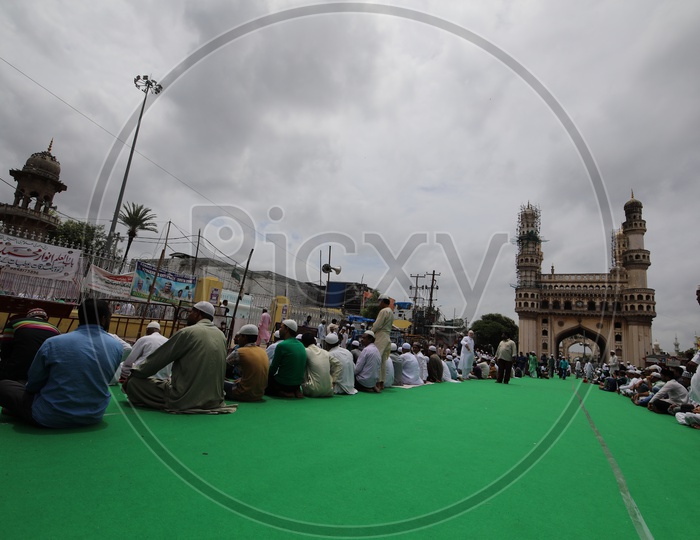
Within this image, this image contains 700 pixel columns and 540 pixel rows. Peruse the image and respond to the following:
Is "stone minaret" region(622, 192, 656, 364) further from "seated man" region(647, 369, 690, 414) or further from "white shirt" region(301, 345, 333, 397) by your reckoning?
"white shirt" region(301, 345, 333, 397)

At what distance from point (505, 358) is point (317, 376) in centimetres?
711

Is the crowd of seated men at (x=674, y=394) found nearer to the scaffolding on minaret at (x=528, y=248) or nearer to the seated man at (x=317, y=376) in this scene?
the seated man at (x=317, y=376)

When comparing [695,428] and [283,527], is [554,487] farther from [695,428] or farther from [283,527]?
[695,428]

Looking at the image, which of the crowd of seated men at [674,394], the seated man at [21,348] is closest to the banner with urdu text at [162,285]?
the seated man at [21,348]

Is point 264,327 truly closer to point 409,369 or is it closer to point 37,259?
point 409,369

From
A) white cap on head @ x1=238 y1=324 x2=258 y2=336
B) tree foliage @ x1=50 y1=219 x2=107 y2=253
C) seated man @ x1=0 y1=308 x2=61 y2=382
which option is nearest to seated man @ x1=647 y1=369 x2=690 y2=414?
white cap on head @ x1=238 y1=324 x2=258 y2=336

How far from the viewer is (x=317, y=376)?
5.29 metres

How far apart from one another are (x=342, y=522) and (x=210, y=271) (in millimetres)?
29671

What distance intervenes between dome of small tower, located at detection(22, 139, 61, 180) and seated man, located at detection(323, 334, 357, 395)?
105ft

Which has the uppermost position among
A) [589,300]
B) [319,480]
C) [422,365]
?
[589,300]

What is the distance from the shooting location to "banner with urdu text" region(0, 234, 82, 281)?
31.0 ft

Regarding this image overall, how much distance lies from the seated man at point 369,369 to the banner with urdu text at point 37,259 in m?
8.61

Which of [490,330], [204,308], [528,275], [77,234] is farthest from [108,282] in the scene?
[490,330]

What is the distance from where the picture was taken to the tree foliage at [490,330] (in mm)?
58344
